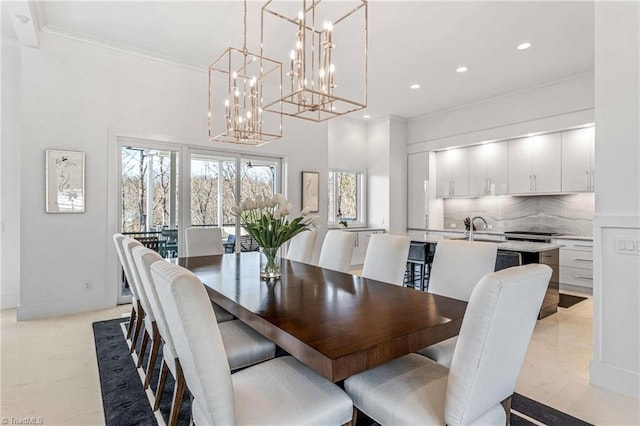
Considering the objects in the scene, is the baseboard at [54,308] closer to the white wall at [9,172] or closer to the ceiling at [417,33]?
the white wall at [9,172]

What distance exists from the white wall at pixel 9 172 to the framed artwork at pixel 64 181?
2.34 feet

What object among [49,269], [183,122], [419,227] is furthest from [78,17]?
[419,227]

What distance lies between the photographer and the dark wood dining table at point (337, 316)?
1223mm

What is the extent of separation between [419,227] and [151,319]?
18.8 ft

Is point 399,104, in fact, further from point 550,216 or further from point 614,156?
point 614,156

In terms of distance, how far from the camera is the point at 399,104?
6.31 meters

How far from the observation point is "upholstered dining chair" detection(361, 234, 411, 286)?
2570 millimetres

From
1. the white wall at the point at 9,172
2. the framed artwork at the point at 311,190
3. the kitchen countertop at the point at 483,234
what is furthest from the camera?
the framed artwork at the point at 311,190

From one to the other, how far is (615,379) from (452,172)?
194 inches

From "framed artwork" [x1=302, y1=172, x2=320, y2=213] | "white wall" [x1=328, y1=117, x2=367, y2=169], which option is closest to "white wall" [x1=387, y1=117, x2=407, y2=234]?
"white wall" [x1=328, y1=117, x2=367, y2=169]

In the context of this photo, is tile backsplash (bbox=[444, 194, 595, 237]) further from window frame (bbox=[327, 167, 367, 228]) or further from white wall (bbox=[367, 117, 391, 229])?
window frame (bbox=[327, 167, 367, 228])

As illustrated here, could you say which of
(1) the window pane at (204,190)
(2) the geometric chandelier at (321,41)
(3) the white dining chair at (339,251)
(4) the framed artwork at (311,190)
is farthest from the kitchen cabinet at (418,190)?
(3) the white dining chair at (339,251)

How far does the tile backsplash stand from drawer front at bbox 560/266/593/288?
26.9 inches

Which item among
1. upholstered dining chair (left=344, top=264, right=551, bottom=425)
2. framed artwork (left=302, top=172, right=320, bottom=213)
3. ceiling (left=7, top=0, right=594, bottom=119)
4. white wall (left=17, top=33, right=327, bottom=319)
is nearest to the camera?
upholstered dining chair (left=344, top=264, right=551, bottom=425)
